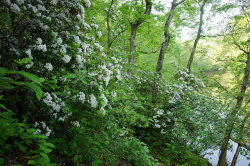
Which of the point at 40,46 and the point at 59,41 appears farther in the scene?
the point at 59,41

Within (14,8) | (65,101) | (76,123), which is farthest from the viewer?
(76,123)

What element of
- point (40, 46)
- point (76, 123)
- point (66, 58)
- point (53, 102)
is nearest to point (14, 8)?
point (40, 46)

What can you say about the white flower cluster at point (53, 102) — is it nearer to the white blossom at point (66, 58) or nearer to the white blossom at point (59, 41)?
the white blossom at point (66, 58)

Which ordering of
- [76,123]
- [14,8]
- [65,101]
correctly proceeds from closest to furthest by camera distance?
[14,8], [65,101], [76,123]

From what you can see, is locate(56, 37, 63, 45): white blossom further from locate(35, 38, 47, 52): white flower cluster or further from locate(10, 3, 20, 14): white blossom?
locate(10, 3, 20, 14): white blossom

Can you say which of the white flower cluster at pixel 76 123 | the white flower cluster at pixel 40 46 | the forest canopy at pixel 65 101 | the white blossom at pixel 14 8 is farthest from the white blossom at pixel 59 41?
the white flower cluster at pixel 76 123

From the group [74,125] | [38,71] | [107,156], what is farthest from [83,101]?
[107,156]

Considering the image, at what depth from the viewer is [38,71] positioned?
203 centimetres

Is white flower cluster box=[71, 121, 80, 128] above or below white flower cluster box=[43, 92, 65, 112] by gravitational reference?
below

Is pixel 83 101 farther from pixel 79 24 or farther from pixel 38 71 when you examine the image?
pixel 79 24

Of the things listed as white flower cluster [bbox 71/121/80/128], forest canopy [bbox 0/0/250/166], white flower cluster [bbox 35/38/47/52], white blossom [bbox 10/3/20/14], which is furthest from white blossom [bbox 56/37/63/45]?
white flower cluster [bbox 71/121/80/128]

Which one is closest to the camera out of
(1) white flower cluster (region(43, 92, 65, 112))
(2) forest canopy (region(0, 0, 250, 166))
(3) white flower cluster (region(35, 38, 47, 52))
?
(2) forest canopy (region(0, 0, 250, 166))

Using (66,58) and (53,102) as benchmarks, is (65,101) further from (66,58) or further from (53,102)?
(66,58)

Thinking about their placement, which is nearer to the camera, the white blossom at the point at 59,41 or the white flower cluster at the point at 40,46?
the white flower cluster at the point at 40,46
